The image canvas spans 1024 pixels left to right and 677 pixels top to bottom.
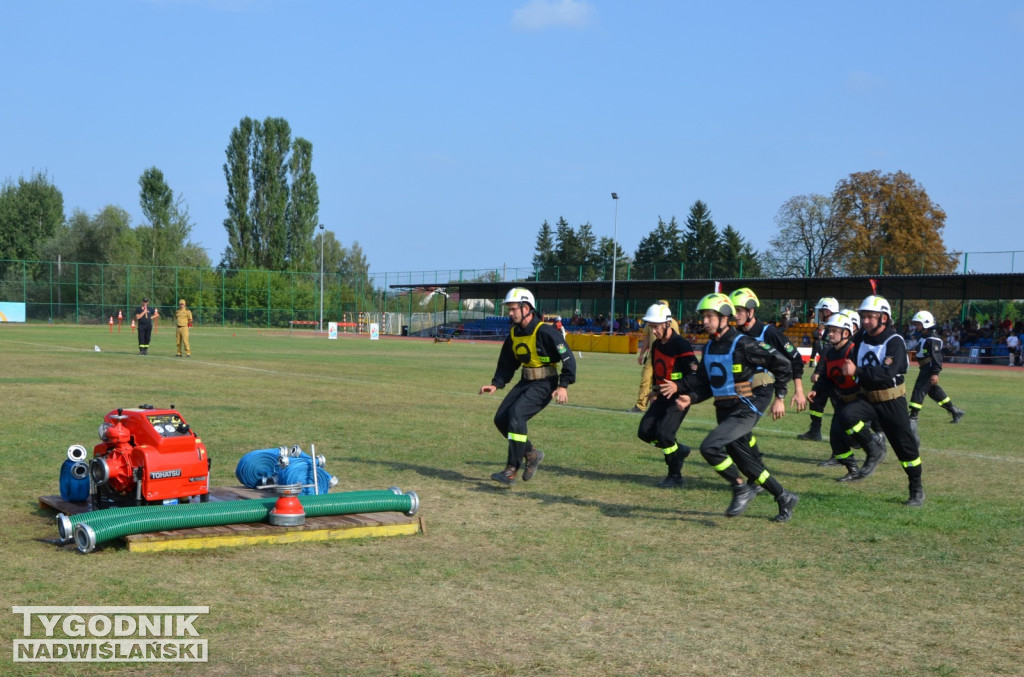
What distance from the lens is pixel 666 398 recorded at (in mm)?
10141

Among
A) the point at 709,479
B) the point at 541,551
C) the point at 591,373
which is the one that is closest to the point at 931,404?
the point at 591,373

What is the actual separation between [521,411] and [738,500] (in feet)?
8.43

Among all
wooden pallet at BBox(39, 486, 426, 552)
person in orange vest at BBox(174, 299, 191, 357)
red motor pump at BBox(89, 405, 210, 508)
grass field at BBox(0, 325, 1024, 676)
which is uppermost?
person in orange vest at BBox(174, 299, 191, 357)

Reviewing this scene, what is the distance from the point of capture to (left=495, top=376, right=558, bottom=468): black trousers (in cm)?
997

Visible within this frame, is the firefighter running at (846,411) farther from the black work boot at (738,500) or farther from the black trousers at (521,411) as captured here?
the black trousers at (521,411)

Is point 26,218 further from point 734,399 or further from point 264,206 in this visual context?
point 734,399

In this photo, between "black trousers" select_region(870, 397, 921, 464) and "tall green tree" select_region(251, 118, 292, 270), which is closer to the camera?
"black trousers" select_region(870, 397, 921, 464)

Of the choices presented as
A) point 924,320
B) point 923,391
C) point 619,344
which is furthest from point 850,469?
point 619,344

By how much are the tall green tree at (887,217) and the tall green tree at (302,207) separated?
171 ft

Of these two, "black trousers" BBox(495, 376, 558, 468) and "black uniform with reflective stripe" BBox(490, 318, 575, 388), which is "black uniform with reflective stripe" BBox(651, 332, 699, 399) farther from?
"black trousers" BBox(495, 376, 558, 468)

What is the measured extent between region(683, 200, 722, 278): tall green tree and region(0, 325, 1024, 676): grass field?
3703 inches

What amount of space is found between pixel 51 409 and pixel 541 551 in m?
11.0

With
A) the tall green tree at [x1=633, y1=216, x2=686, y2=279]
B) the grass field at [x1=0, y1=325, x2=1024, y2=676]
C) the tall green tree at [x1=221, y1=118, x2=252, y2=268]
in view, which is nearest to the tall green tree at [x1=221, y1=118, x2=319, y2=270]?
the tall green tree at [x1=221, y1=118, x2=252, y2=268]

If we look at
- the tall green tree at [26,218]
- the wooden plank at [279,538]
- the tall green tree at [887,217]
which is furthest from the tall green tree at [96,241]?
the wooden plank at [279,538]
